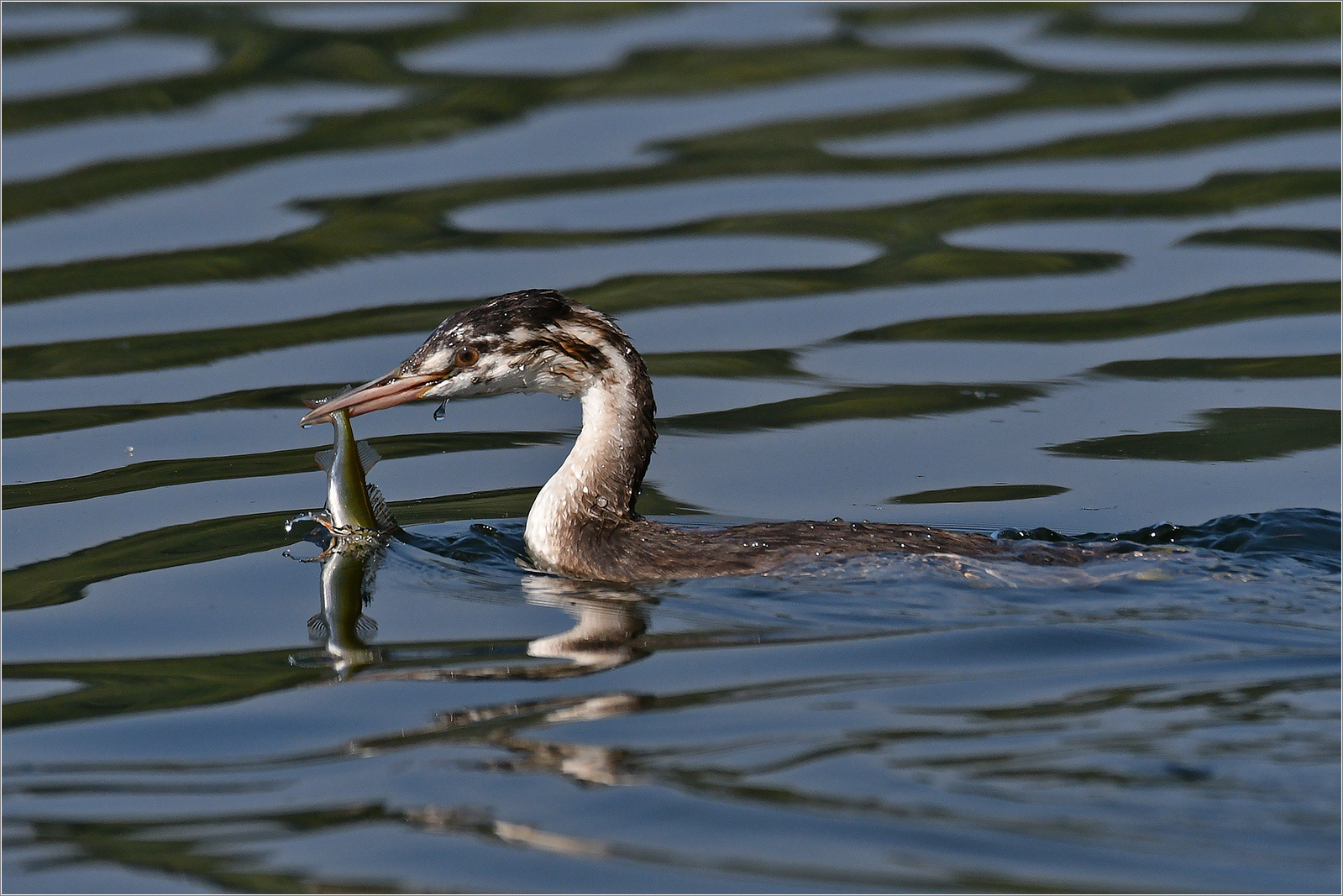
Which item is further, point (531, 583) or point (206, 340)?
point (206, 340)

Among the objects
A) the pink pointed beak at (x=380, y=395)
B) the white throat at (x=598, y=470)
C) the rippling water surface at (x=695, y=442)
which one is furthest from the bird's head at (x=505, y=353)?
the rippling water surface at (x=695, y=442)

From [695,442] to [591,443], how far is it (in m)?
1.88

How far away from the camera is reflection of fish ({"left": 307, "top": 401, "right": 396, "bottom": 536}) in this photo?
27.6ft

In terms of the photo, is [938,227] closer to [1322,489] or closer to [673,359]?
[673,359]

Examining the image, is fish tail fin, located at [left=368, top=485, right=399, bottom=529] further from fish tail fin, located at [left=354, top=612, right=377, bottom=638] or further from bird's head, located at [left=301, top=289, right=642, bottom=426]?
fish tail fin, located at [left=354, top=612, right=377, bottom=638]

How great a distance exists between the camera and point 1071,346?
1168 cm

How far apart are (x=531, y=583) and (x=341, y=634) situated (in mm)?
983

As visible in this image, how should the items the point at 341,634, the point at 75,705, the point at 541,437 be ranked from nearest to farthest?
the point at 75,705 < the point at 341,634 < the point at 541,437

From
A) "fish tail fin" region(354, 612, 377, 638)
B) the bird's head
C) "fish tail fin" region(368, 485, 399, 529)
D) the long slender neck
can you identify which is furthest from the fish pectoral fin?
"fish tail fin" region(354, 612, 377, 638)

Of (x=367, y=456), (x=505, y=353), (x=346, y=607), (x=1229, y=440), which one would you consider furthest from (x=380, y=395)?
(x=1229, y=440)

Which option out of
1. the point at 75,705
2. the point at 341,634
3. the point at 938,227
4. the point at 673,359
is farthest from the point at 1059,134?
the point at 75,705

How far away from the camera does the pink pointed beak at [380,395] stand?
8203mm

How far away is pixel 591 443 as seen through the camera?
28.3ft

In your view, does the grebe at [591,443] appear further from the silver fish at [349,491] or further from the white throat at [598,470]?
the silver fish at [349,491]
